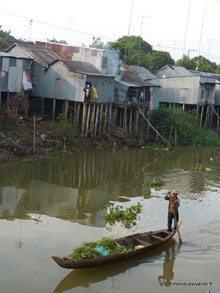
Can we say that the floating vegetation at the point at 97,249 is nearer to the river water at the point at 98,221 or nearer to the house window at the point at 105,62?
the river water at the point at 98,221

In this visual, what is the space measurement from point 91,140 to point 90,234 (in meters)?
14.3

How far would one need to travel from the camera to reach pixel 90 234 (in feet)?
40.7

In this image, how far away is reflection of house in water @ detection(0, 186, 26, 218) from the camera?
1405 centimetres

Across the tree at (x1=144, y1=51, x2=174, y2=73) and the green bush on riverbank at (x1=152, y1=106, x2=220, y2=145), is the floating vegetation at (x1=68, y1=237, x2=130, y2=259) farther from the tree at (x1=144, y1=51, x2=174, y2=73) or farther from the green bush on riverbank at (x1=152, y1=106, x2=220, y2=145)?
the tree at (x1=144, y1=51, x2=174, y2=73)

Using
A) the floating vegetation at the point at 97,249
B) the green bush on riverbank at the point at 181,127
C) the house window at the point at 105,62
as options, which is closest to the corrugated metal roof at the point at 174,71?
the green bush on riverbank at the point at 181,127

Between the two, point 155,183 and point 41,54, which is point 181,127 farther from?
point 155,183

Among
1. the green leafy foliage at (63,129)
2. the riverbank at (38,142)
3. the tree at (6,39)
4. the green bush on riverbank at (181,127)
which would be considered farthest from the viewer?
the tree at (6,39)

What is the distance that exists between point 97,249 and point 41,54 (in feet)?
69.6

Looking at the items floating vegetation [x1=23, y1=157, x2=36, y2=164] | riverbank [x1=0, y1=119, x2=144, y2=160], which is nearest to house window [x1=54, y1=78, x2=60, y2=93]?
riverbank [x1=0, y1=119, x2=144, y2=160]

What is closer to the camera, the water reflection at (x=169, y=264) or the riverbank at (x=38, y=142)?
the water reflection at (x=169, y=264)

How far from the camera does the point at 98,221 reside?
13680mm

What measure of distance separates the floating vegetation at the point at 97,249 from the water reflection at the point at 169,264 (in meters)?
1.09

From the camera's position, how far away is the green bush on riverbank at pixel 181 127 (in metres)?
30.9

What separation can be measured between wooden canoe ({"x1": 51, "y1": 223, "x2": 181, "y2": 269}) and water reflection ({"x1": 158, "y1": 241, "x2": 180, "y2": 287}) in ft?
1.11
